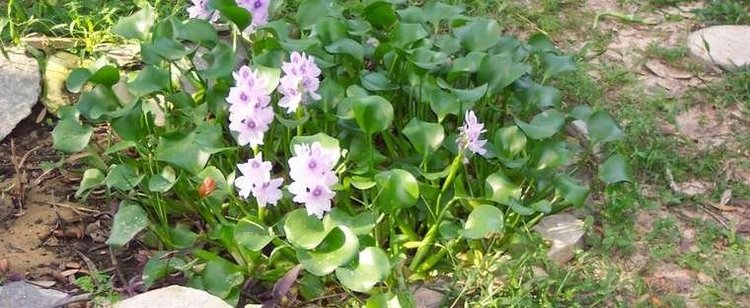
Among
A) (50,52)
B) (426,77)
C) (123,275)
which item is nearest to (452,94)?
(426,77)

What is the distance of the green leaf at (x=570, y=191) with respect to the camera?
9.66ft

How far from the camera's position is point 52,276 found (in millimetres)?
2932

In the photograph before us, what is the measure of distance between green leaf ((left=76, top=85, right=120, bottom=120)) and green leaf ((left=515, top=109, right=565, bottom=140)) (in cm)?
120

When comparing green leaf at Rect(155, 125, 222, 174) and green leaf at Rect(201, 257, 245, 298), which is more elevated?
green leaf at Rect(155, 125, 222, 174)

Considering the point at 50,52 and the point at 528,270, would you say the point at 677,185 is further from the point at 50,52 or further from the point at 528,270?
the point at 50,52

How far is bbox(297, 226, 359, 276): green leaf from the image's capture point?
2.63 metres

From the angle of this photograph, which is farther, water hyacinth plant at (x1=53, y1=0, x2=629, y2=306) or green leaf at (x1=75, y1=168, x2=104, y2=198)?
green leaf at (x1=75, y1=168, x2=104, y2=198)

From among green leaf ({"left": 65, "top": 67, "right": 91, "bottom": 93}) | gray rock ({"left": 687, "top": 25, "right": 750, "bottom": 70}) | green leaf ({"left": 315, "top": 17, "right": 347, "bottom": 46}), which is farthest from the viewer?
gray rock ({"left": 687, "top": 25, "right": 750, "bottom": 70})

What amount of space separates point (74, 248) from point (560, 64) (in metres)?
1.63

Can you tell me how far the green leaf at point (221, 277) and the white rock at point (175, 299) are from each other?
0.12m

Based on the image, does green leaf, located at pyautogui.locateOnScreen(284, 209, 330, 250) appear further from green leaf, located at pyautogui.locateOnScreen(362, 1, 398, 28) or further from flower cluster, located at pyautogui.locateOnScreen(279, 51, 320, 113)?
green leaf, located at pyautogui.locateOnScreen(362, 1, 398, 28)

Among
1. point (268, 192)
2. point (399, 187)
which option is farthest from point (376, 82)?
point (268, 192)

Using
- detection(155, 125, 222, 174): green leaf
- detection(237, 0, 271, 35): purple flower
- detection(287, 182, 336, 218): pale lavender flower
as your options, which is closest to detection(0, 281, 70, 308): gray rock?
detection(155, 125, 222, 174): green leaf

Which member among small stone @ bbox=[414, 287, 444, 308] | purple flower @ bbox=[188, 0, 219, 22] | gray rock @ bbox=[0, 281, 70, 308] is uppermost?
purple flower @ bbox=[188, 0, 219, 22]
